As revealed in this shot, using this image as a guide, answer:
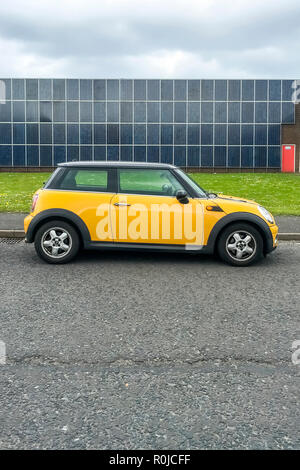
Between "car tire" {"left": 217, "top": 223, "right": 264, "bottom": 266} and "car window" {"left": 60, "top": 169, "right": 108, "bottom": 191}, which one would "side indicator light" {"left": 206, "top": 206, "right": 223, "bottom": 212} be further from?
"car window" {"left": 60, "top": 169, "right": 108, "bottom": 191}

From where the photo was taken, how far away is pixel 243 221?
7.79 meters

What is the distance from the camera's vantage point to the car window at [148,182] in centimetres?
793

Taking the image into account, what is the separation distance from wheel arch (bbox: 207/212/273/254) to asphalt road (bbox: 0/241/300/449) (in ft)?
2.53

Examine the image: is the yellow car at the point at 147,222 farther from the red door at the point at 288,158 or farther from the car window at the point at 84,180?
the red door at the point at 288,158

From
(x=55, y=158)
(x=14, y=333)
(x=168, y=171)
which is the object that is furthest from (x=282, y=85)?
(x=14, y=333)

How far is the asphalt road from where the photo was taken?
2.96 meters

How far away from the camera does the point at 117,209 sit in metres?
7.82

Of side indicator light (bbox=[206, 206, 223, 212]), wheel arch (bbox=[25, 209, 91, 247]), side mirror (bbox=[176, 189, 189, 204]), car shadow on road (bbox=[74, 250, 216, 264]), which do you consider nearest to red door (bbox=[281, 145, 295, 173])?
car shadow on road (bbox=[74, 250, 216, 264])

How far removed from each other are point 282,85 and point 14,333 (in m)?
47.6

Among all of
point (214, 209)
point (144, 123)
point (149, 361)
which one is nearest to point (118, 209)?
point (214, 209)

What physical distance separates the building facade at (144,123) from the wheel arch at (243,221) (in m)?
41.8

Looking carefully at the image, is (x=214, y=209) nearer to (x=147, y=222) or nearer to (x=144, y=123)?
(x=147, y=222)

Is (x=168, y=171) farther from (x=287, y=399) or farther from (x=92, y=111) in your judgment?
(x=92, y=111)

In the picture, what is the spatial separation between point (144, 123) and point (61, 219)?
1688 inches
